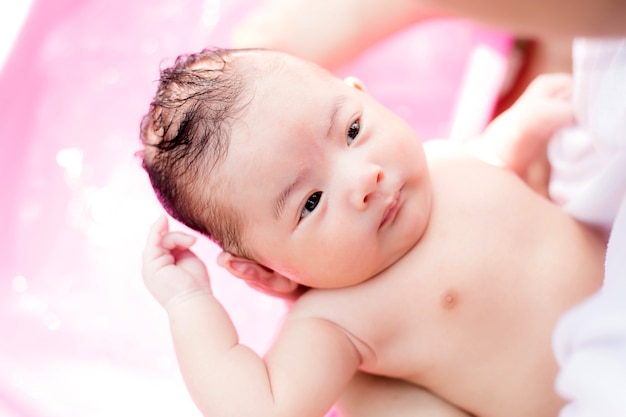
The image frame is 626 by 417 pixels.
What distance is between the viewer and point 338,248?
91 centimetres

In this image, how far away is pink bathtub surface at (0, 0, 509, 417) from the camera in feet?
4.36

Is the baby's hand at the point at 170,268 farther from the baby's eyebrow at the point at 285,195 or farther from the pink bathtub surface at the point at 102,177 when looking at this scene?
the pink bathtub surface at the point at 102,177

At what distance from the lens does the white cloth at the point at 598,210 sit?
2.60ft

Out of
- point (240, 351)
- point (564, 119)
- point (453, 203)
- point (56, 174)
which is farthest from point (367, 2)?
point (240, 351)

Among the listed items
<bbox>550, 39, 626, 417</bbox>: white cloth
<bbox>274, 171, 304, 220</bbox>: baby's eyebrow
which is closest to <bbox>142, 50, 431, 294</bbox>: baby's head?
<bbox>274, 171, 304, 220</bbox>: baby's eyebrow

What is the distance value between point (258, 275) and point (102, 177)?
64 centimetres

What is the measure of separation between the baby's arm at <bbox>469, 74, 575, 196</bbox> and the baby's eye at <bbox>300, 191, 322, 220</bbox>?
34 cm

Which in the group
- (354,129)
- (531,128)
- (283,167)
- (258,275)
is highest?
(531,128)

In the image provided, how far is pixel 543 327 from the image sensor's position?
38.8 inches

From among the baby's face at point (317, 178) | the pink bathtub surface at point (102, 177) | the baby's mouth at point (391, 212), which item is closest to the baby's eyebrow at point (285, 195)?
the baby's face at point (317, 178)

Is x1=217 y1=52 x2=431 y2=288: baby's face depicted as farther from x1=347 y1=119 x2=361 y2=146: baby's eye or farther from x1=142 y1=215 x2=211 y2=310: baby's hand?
x1=142 y1=215 x2=211 y2=310: baby's hand

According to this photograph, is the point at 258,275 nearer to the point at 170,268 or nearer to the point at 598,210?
the point at 170,268

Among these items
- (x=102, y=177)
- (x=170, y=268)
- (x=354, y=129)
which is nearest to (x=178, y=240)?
(x=170, y=268)

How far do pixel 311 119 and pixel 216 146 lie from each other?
0.38ft
